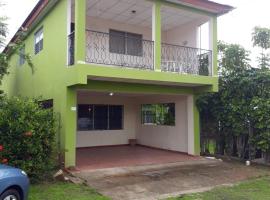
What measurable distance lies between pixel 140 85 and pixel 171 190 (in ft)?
16.1

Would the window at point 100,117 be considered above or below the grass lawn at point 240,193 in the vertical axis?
above

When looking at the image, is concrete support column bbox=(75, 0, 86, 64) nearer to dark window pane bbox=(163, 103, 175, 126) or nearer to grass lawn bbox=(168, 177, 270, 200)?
grass lawn bbox=(168, 177, 270, 200)

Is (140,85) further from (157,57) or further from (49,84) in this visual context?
(49,84)

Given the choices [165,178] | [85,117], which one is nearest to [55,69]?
[85,117]

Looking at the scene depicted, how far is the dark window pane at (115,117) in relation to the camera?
1675 centimetres

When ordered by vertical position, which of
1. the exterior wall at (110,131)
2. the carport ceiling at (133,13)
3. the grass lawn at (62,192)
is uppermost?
the carport ceiling at (133,13)

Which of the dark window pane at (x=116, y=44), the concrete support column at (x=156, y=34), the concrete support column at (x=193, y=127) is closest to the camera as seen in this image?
the concrete support column at (x=156, y=34)

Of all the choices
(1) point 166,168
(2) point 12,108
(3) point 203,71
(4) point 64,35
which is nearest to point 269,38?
(3) point 203,71

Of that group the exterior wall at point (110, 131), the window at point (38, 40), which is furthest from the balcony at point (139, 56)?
the exterior wall at point (110, 131)

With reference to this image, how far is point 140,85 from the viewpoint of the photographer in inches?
470

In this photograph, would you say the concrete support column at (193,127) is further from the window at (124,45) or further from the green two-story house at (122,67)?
the window at (124,45)

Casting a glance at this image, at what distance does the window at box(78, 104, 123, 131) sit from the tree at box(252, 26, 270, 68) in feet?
24.9

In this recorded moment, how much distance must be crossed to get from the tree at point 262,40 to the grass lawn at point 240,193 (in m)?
7.96

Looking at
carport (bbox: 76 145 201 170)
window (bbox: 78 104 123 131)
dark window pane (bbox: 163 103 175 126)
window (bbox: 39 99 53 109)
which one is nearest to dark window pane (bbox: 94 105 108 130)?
window (bbox: 78 104 123 131)
